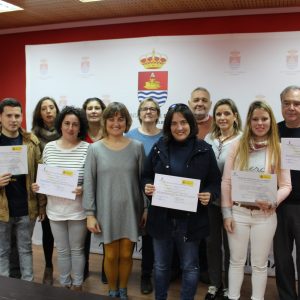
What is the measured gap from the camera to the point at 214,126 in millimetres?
2842

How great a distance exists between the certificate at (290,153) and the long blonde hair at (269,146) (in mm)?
32

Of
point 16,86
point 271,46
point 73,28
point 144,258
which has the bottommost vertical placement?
point 144,258

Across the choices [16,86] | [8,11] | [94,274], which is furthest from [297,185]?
[16,86]

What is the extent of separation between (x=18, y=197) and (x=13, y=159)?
32 cm

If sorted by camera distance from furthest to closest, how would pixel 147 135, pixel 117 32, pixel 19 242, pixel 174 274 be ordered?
1. pixel 117 32
2. pixel 174 274
3. pixel 147 135
4. pixel 19 242

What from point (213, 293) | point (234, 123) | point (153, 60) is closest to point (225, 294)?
point (213, 293)

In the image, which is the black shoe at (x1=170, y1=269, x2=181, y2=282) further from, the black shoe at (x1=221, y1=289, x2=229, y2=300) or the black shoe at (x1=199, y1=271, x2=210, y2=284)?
the black shoe at (x1=221, y1=289, x2=229, y2=300)

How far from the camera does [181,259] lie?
7.62 feet

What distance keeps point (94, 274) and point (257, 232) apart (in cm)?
186

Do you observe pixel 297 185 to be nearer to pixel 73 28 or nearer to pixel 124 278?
pixel 124 278

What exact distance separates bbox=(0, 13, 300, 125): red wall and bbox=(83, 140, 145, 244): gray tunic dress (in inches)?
83.1

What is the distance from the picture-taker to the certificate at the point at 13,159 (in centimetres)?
250

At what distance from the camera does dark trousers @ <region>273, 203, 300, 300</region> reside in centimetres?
244

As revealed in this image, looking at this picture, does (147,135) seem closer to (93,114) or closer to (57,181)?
(93,114)
